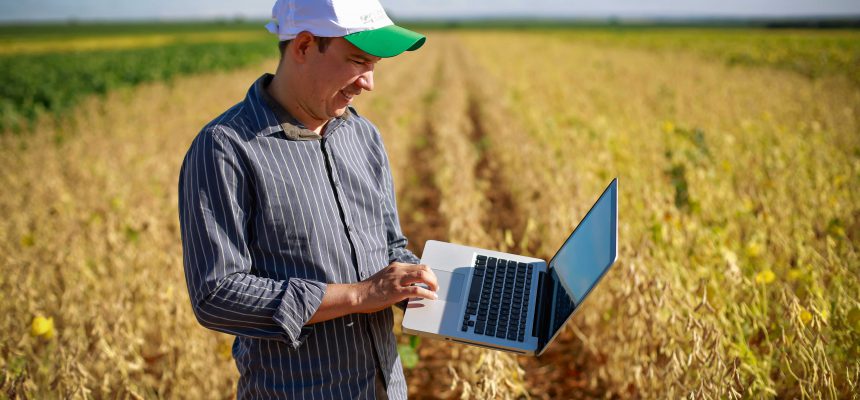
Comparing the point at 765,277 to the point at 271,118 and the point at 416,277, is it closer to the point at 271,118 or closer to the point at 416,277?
the point at 416,277

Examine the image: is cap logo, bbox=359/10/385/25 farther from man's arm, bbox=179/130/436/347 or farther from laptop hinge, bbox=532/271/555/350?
laptop hinge, bbox=532/271/555/350

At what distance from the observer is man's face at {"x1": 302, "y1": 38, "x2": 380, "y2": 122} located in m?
1.36

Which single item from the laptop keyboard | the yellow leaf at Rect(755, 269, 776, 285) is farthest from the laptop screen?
the yellow leaf at Rect(755, 269, 776, 285)

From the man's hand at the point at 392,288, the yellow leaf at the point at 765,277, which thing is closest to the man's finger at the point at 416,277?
the man's hand at the point at 392,288

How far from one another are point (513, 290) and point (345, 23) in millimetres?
944

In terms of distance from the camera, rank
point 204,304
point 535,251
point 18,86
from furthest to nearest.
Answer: point 18,86 < point 535,251 < point 204,304

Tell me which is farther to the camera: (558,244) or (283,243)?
(558,244)

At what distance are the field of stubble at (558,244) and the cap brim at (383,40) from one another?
3.61 feet

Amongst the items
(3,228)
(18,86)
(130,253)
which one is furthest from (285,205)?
(18,86)

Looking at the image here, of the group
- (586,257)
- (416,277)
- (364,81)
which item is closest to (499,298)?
(586,257)

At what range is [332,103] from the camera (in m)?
1.44

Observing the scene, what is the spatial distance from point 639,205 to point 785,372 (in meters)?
1.78

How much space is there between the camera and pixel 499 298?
1.70 m

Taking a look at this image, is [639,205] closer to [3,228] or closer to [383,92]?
[3,228]
